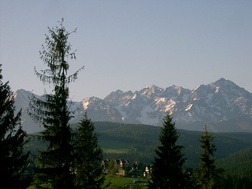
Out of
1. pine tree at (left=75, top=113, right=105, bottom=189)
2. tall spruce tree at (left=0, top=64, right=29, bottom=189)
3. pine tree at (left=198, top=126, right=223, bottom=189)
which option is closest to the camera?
tall spruce tree at (left=0, top=64, right=29, bottom=189)

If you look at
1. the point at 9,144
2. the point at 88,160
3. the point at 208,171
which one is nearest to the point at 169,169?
the point at 88,160

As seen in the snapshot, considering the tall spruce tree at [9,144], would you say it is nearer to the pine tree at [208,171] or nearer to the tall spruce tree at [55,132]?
the tall spruce tree at [55,132]

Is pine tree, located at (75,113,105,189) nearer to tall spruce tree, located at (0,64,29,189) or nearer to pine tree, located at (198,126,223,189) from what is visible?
tall spruce tree, located at (0,64,29,189)

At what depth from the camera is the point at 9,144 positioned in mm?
24312

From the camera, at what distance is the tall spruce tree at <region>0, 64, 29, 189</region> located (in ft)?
77.5

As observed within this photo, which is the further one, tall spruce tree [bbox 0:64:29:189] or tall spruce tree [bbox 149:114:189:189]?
tall spruce tree [bbox 149:114:189:189]

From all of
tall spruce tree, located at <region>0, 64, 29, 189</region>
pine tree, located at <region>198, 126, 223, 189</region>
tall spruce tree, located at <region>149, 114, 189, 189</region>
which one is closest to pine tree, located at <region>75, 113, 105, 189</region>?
tall spruce tree, located at <region>149, 114, 189, 189</region>

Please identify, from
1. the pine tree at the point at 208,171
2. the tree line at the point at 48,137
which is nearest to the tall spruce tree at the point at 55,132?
the tree line at the point at 48,137

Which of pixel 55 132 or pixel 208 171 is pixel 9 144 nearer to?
pixel 55 132

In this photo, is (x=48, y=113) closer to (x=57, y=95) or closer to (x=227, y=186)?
(x=57, y=95)

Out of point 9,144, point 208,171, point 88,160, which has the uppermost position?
point 9,144

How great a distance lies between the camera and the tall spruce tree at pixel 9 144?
77.5ft

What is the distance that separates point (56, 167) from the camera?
26844 millimetres

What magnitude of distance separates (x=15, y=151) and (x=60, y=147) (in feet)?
10.8
